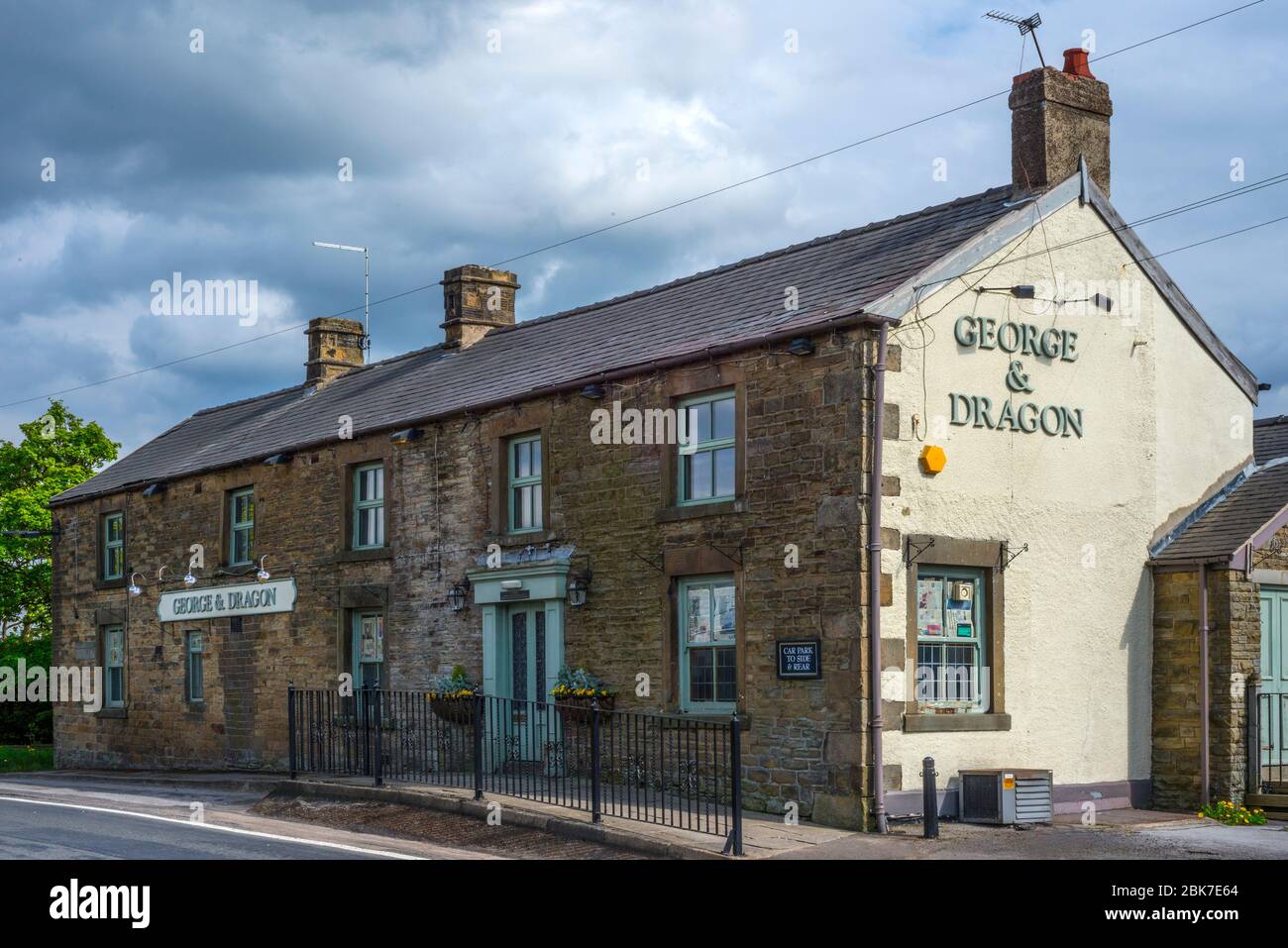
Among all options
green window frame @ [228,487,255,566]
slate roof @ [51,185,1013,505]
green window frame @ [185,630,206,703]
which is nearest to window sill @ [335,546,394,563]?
slate roof @ [51,185,1013,505]

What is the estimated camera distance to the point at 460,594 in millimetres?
19875

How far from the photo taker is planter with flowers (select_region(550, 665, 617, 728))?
1741 cm

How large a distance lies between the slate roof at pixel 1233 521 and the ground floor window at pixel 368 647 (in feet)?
35.5

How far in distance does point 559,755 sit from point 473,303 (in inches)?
391

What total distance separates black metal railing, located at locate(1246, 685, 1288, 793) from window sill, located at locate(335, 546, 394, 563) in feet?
37.9

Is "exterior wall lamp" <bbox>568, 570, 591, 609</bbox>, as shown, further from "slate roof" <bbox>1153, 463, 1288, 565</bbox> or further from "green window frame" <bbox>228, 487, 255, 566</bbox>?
"green window frame" <bbox>228, 487, 255, 566</bbox>

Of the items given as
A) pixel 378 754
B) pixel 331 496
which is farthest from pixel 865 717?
pixel 331 496

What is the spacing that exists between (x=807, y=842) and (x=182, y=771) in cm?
1451

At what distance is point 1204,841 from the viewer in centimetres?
1378

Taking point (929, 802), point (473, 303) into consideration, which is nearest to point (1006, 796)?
point (929, 802)

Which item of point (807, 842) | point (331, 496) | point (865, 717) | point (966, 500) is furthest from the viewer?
point (331, 496)

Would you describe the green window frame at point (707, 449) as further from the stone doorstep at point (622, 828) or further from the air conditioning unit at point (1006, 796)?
the air conditioning unit at point (1006, 796)
